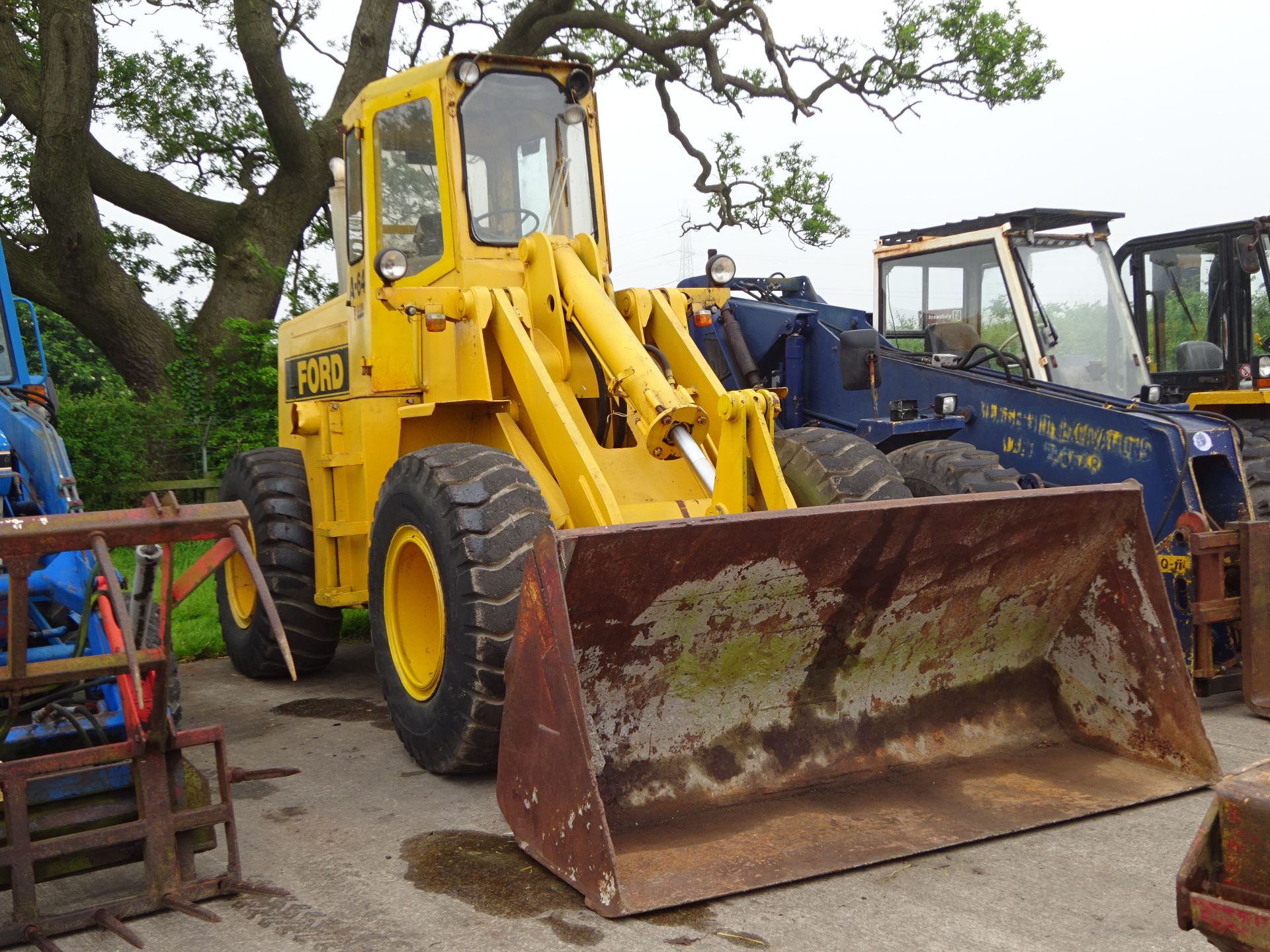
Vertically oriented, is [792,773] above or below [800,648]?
below

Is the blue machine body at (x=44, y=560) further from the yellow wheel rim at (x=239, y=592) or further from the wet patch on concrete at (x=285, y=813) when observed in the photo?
the yellow wheel rim at (x=239, y=592)

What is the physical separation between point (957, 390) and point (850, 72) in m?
10.4

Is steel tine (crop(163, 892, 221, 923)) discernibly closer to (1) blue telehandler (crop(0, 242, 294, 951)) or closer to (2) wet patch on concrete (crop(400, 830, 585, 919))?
(1) blue telehandler (crop(0, 242, 294, 951))

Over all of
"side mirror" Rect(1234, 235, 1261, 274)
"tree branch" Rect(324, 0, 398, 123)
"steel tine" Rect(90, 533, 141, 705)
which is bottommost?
"steel tine" Rect(90, 533, 141, 705)

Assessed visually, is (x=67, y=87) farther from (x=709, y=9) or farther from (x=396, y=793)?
(x=396, y=793)

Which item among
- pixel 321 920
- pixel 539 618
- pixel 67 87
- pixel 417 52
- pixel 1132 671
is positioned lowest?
pixel 321 920

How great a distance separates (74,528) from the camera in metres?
3.23

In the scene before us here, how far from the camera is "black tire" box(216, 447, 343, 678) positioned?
22.2 feet

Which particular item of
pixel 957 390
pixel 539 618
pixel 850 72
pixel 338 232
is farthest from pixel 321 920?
pixel 850 72

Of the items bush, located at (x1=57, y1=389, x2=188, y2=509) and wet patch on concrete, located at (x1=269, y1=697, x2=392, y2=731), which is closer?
wet patch on concrete, located at (x1=269, y1=697, x2=392, y2=731)

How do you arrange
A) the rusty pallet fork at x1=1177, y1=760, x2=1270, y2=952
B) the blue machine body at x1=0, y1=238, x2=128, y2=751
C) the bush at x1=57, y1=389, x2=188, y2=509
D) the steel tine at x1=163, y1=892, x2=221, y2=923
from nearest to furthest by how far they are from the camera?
the rusty pallet fork at x1=1177, y1=760, x2=1270, y2=952, the steel tine at x1=163, y1=892, x2=221, y2=923, the blue machine body at x1=0, y1=238, x2=128, y2=751, the bush at x1=57, y1=389, x2=188, y2=509

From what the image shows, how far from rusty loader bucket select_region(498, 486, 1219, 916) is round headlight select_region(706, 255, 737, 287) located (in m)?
2.17

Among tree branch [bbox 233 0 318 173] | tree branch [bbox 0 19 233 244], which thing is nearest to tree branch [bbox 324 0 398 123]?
tree branch [bbox 233 0 318 173]

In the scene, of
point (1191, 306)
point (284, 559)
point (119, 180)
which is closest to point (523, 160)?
point (284, 559)
